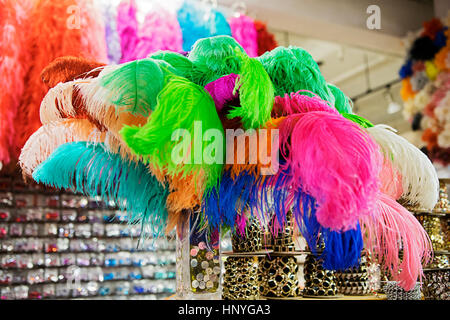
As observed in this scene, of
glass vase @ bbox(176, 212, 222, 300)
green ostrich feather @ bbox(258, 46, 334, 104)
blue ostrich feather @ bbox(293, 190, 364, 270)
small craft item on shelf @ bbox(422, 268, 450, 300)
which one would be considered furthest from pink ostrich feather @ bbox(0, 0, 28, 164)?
small craft item on shelf @ bbox(422, 268, 450, 300)

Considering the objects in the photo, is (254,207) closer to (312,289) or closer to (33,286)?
(312,289)

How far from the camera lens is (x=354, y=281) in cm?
100

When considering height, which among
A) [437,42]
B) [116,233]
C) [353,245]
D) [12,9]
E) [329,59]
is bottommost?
[116,233]

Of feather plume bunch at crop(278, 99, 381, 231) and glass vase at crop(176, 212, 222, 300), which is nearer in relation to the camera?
feather plume bunch at crop(278, 99, 381, 231)

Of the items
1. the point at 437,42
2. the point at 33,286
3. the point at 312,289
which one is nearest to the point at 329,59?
the point at 437,42

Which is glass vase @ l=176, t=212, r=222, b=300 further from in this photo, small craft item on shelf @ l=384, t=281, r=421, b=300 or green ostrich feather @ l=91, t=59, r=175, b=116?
small craft item on shelf @ l=384, t=281, r=421, b=300

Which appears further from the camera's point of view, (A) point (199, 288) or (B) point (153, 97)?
(A) point (199, 288)

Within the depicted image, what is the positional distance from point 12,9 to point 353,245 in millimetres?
1870

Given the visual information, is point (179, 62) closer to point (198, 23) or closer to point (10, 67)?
point (10, 67)

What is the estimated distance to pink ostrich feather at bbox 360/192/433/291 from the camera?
628 mm

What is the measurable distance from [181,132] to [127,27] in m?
1.81

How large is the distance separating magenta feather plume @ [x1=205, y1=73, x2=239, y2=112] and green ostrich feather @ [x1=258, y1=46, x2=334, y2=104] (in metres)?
0.13

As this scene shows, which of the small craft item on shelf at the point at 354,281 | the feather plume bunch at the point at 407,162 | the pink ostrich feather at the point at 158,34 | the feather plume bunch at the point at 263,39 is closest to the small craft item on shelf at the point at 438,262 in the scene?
the small craft item on shelf at the point at 354,281

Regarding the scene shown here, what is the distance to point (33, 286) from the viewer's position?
3482 mm
